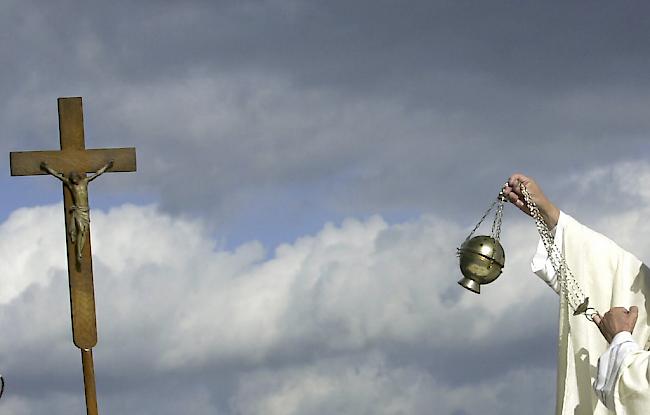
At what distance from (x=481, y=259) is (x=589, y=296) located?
89 centimetres

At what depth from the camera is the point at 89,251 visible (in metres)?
11.4

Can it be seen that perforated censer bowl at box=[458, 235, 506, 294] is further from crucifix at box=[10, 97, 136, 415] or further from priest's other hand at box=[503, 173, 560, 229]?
crucifix at box=[10, 97, 136, 415]

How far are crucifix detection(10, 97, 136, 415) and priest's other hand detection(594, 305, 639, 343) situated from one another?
4.71 meters

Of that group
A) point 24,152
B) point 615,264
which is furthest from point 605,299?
point 24,152

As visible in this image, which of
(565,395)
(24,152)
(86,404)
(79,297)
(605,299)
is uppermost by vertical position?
(24,152)

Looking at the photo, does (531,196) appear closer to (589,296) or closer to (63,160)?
(589,296)

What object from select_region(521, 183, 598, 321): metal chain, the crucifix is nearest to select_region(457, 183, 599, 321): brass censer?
select_region(521, 183, 598, 321): metal chain

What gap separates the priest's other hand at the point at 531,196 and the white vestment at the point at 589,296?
100mm

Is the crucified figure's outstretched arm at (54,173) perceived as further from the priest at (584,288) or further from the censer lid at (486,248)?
the priest at (584,288)

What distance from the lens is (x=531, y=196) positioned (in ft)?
31.9

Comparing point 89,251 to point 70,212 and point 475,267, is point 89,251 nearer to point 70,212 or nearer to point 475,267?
point 70,212

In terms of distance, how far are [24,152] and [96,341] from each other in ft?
6.07

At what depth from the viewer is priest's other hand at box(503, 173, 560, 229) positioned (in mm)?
9703

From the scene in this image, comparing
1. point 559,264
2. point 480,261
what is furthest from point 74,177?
point 559,264
